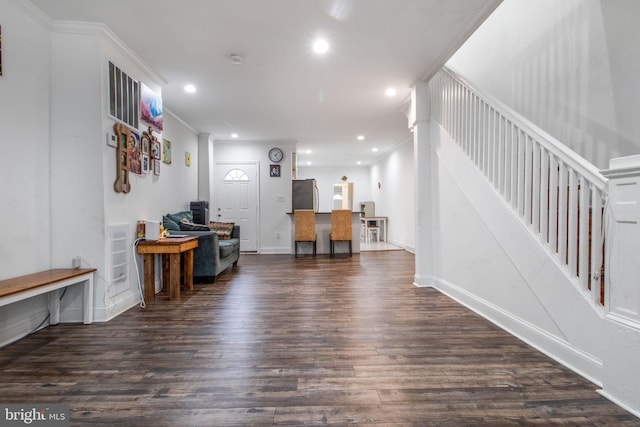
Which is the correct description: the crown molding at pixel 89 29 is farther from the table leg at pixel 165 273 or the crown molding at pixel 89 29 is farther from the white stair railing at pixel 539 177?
the white stair railing at pixel 539 177

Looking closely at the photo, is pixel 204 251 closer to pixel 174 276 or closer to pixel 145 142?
pixel 174 276

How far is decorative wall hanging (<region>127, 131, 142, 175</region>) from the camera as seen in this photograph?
2.88 m

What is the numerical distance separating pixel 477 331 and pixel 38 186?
12.9ft

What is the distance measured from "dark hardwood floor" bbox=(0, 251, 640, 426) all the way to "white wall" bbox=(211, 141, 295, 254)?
12.8ft

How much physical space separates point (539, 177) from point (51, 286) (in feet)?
12.5

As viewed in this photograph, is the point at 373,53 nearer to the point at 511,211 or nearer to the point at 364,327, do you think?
the point at 511,211

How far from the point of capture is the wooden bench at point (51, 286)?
183 cm

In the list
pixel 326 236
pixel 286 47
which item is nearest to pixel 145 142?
pixel 286 47

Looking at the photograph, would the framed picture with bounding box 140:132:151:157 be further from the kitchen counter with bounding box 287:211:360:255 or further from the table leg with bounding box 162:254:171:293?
the kitchen counter with bounding box 287:211:360:255

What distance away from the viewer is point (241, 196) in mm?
6734

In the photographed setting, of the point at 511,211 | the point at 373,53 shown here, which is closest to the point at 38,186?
the point at 373,53

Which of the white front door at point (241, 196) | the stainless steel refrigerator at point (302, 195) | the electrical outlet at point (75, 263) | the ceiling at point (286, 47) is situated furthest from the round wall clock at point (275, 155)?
the electrical outlet at point (75, 263)

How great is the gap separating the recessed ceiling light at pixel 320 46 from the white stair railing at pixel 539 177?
1.51m

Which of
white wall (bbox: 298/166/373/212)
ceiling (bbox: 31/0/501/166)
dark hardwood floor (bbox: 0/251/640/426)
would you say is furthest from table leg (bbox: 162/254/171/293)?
white wall (bbox: 298/166/373/212)
